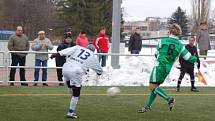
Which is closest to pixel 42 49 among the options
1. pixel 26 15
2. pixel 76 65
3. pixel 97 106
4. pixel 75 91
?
pixel 97 106

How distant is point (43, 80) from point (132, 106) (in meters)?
6.10

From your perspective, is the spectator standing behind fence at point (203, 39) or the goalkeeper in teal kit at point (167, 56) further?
the spectator standing behind fence at point (203, 39)

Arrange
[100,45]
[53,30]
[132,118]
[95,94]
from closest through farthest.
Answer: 1. [132,118]
2. [95,94]
3. [100,45]
4. [53,30]

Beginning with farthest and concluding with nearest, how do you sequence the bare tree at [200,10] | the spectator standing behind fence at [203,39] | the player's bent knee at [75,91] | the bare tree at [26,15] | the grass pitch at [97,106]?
the bare tree at [200,10] → the bare tree at [26,15] → the spectator standing behind fence at [203,39] → the grass pitch at [97,106] → the player's bent knee at [75,91]

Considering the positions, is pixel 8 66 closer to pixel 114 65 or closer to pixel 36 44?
pixel 36 44

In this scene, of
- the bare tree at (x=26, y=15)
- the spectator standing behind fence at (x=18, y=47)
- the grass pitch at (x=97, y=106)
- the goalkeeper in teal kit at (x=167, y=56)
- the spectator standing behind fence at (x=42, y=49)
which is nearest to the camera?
the grass pitch at (x=97, y=106)

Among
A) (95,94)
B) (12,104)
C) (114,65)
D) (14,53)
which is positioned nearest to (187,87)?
(114,65)

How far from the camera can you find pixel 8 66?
56.1 ft

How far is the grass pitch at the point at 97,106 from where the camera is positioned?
34.6 ft

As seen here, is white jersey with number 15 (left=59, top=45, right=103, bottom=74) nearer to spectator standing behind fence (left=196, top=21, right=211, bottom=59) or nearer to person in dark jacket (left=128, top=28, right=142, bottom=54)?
person in dark jacket (left=128, top=28, right=142, bottom=54)

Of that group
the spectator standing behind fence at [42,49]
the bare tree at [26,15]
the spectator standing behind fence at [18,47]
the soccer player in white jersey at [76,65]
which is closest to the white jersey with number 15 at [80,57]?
the soccer player in white jersey at [76,65]

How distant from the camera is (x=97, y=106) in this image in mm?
12250

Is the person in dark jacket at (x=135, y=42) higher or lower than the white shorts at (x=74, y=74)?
higher

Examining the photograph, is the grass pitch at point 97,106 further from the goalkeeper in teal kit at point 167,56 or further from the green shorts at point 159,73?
the green shorts at point 159,73
